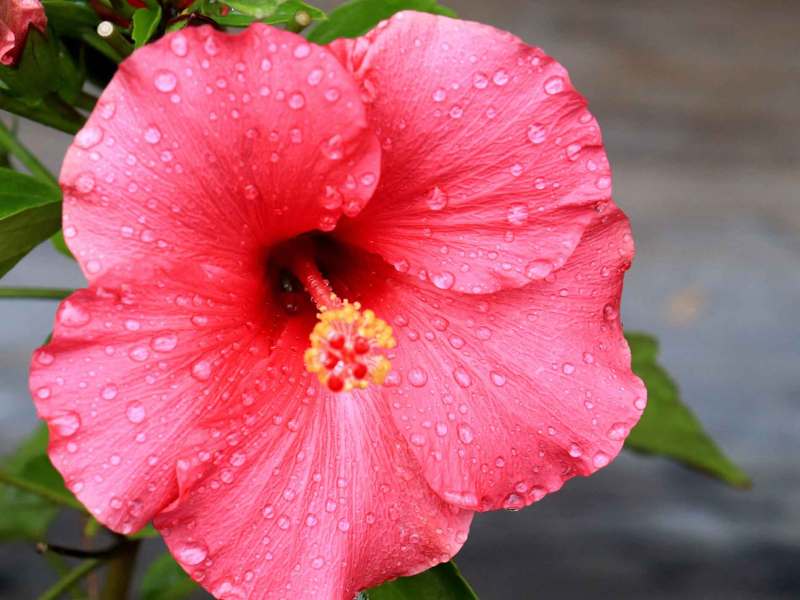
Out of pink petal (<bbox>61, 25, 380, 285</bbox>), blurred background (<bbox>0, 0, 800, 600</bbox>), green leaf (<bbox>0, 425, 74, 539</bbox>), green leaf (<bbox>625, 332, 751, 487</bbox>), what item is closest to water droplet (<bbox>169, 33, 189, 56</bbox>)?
pink petal (<bbox>61, 25, 380, 285</bbox>)

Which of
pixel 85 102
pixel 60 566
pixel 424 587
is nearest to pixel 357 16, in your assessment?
pixel 85 102

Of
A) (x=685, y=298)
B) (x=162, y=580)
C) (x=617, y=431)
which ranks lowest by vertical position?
(x=685, y=298)

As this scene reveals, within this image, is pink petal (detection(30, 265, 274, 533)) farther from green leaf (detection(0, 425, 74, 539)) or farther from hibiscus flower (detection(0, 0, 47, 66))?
green leaf (detection(0, 425, 74, 539))

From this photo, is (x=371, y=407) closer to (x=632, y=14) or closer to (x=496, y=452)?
(x=496, y=452)

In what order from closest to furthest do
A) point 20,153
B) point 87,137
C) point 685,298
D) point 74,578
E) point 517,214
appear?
point 87,137
point 517,214
point 20,153
point 74,578
point 685,298

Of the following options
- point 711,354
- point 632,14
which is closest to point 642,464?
point 711,354

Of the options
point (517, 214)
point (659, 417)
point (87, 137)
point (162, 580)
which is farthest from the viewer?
point (162, 580)

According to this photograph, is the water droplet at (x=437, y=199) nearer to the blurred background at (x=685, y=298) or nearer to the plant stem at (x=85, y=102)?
the plant stem at (x=85, y=102)

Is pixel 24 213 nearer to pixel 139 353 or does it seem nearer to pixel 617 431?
pixel 139 353
